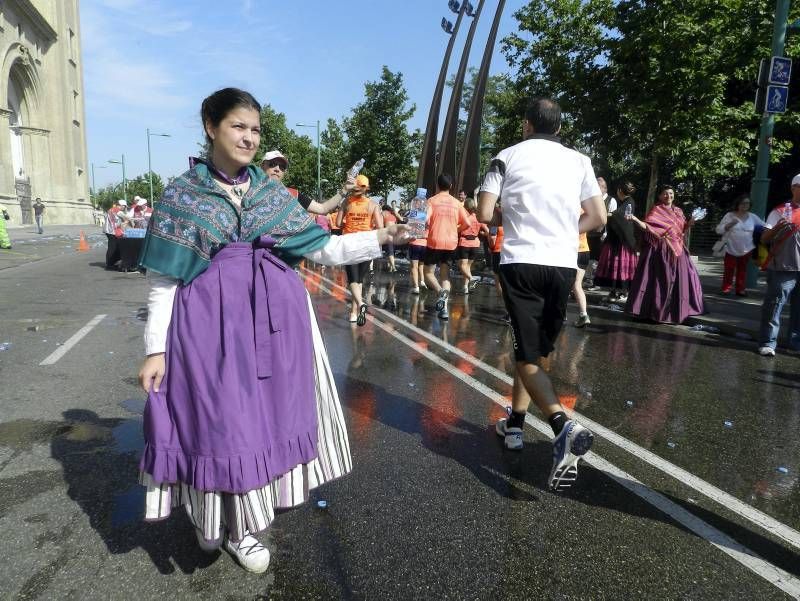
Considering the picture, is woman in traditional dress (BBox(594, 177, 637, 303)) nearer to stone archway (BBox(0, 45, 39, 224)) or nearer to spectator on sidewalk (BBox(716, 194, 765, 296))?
spectator on sidewalk (BBox(716, 194, 765, 296))

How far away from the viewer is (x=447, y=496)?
3.00 meters

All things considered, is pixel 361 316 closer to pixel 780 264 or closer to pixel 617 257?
pixel 780 264

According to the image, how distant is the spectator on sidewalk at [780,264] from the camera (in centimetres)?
593

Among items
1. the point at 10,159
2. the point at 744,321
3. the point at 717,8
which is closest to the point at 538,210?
the point at 744,321

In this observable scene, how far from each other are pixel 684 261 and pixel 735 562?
21.3ft

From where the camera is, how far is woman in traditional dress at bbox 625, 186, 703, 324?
814cm

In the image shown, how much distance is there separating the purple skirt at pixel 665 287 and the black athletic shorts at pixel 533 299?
561cm

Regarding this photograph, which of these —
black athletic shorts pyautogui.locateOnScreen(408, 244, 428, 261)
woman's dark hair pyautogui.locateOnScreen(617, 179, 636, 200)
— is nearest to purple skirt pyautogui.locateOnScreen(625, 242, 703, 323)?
woman's dark hair pyautogui.locateOnScreen(617, 179, 636, 200)

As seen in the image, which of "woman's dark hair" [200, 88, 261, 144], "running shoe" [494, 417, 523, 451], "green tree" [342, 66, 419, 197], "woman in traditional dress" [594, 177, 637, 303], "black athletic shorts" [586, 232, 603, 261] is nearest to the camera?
"woman's dark hair" [200, 88, 261, 144]

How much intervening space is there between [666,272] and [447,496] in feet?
20.9

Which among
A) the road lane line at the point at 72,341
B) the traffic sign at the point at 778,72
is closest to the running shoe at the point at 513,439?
the road lane line at the point at 72,341

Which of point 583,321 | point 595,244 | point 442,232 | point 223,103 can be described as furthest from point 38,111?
point 223,103

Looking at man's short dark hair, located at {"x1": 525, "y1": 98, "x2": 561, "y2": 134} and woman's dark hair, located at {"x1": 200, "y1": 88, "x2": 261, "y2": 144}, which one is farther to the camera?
man's short dark hair, located at {"x1": 525, "y1": 98, "x2": 561, "y2": 134}

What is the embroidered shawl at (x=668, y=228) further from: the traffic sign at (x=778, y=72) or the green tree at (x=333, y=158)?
the green tree at (x=333, y=158)
